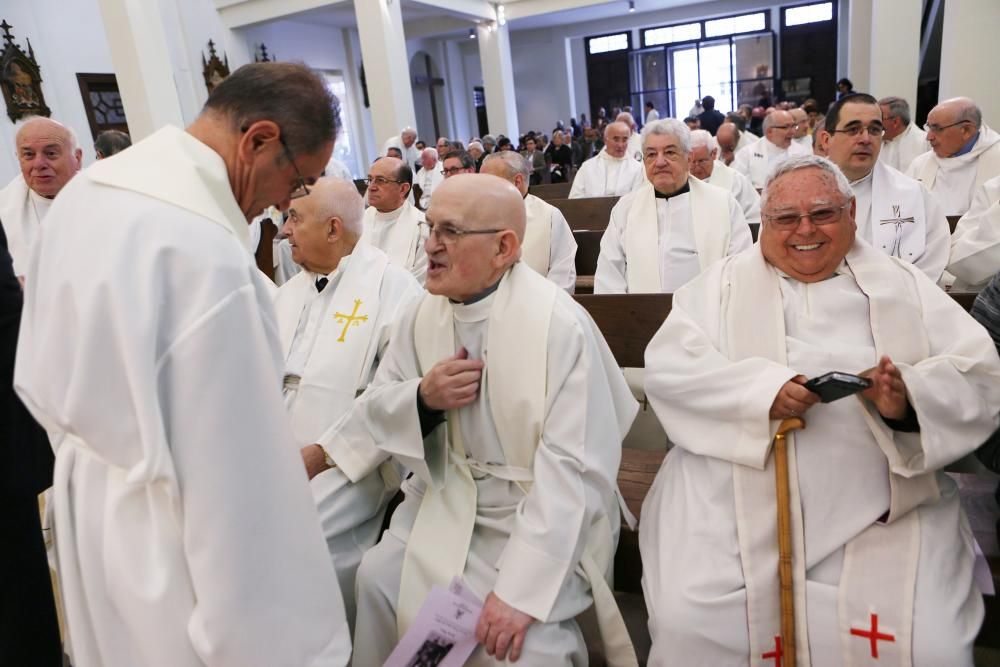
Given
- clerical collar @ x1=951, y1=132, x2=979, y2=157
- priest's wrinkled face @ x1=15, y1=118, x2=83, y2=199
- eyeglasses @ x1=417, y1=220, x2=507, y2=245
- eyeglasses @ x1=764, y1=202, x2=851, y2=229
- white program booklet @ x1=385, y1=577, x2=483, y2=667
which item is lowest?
white program booklet @ x1=385, y1=577, x2=483, y2=667

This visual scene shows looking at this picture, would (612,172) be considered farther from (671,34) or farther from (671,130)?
(671,34)

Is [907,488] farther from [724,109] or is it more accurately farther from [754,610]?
[724,109]

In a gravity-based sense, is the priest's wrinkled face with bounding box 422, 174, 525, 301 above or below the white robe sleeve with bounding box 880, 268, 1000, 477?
above

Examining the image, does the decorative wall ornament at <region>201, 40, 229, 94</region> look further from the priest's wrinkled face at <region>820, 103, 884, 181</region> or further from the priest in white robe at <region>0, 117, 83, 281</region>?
the priest's wrinkled face at <region>820, 103, 884, 181</region>

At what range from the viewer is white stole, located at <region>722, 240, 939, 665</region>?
193 centimetres

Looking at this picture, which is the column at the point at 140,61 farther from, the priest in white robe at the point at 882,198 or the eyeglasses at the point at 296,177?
the eyeglasses at the point at 296,177

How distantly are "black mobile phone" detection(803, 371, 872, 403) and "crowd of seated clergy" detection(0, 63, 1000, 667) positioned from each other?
0.02 m

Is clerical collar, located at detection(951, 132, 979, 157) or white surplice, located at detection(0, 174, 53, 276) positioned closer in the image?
white surplice, located at detection(0, 174, 53, 276)

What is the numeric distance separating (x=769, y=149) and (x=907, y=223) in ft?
16.0

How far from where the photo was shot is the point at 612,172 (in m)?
8.45

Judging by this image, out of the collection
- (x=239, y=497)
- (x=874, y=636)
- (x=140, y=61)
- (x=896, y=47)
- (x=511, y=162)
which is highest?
(x=140, y=61)

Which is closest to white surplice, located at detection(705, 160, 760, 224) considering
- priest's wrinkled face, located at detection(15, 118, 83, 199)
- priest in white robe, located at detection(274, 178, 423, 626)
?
priest in white robe, located at detection(274, 178, 423, 626)

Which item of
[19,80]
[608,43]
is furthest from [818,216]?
[608,43]

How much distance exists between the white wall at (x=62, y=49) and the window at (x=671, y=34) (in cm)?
1723
